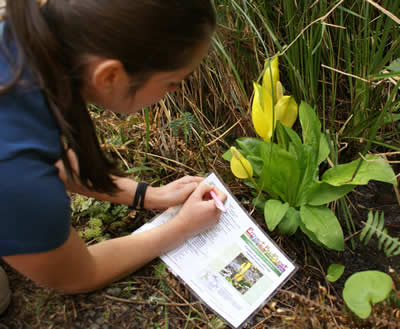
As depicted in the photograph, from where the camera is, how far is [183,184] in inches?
46.9

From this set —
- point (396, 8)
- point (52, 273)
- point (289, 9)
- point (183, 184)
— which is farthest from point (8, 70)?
point (396, 8)

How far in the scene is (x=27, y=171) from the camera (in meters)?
0.68

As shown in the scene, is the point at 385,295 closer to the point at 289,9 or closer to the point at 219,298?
the point at 219,298

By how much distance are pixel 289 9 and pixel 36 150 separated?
3.05 feet

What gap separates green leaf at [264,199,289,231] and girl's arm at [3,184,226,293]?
145 mm

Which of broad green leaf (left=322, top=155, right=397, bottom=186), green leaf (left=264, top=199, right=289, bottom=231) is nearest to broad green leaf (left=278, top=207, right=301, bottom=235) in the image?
green leaf (left=264, top=199, right=289, bottom=231)

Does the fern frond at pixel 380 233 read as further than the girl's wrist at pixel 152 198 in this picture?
No

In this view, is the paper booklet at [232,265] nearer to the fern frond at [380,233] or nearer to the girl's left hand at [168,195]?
the girl's left hand at [168,195]

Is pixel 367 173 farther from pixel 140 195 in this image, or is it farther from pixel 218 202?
pixel 140 195

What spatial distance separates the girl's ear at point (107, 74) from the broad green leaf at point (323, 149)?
0.72 m

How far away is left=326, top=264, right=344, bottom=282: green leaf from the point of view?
1.10 metres

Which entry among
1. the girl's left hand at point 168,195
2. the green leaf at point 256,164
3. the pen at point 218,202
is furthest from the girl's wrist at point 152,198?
the green leaf at point 256,164

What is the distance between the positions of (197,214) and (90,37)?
23.4 inches

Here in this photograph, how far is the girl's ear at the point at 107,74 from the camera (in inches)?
26.9
